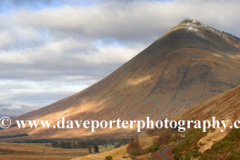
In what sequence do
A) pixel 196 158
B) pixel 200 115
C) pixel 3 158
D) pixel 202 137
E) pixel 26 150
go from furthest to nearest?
pixel 26 150, pixel 3 158, pixel 200 115, pixel 202 137, pixel 196 158

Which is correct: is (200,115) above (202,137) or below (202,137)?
above

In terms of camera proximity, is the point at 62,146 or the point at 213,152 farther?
the point at 62,146

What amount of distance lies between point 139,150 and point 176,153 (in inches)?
619

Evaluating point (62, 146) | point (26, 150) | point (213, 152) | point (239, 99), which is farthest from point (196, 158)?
point (62, 146)

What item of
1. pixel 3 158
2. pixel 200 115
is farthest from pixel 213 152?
pixel 3 158

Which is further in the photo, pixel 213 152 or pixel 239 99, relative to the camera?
pixel 239 99

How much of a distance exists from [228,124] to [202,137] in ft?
14.0

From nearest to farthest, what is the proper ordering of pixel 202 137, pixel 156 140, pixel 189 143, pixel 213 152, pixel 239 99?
pixel 213 152, pixel 202 137, pixel 189 143, pixel 156 140, pixel 239 99

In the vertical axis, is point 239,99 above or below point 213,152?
above

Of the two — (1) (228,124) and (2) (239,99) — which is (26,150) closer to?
(2) (239,99)

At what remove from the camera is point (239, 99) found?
82312mm

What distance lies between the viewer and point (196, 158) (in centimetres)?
3891

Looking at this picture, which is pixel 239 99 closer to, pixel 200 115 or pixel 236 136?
pixel 200 115

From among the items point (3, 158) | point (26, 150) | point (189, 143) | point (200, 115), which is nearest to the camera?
point (189, 143)
